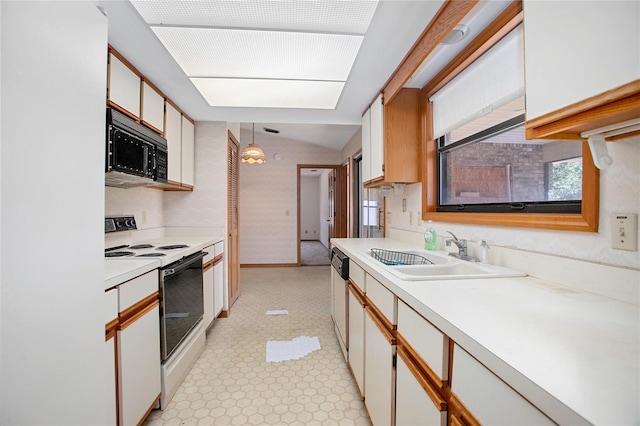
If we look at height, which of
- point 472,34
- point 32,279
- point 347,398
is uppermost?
point 472,34

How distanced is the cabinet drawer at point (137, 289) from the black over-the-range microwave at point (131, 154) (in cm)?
63

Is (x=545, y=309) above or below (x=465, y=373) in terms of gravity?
above

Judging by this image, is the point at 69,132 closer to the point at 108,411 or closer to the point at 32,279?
the point at 32,279

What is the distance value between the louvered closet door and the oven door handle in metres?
1.00

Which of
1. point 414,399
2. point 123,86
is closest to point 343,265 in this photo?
point 414,399

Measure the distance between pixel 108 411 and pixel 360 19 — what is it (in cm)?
202

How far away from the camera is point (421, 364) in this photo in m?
0.90

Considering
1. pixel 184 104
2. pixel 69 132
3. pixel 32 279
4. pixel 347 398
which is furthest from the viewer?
pixel 184 104

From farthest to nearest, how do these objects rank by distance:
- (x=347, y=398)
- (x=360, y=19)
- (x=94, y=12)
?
(x=347, y=398)
(x=360, y=19)
(x=94, y=12)

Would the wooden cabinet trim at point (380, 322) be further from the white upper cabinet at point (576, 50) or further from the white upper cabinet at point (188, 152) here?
the white upper cabinet at point (188, 152)

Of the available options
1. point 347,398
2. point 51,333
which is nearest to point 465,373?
point 51,333

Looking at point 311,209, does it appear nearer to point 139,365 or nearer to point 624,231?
point 139,365

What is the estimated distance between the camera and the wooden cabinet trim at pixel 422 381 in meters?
0.78

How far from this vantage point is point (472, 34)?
5.03ft
